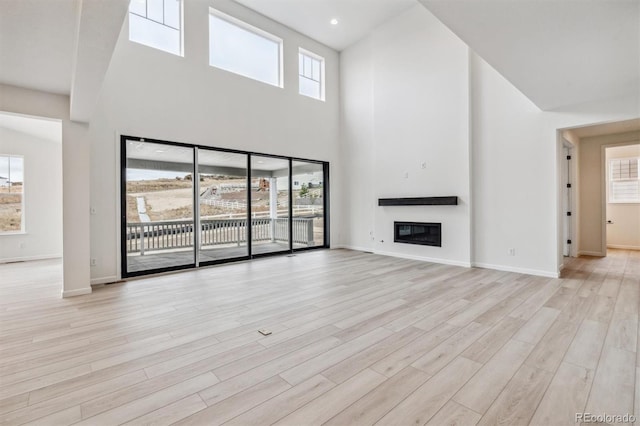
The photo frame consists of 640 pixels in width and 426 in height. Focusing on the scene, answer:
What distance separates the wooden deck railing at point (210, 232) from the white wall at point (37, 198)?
2767 mm

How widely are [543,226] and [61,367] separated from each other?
6.12 metres

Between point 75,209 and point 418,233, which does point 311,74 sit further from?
point 75,209

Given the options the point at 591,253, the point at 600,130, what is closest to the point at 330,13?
the point at 600,130

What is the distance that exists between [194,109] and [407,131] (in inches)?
168

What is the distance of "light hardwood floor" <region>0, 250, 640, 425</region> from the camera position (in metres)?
1.67

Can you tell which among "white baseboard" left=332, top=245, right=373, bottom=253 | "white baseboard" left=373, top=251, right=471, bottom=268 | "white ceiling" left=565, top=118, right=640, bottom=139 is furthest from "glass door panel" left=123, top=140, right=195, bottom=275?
"white ceiling" left=565, top=118, right=640, bottom=139

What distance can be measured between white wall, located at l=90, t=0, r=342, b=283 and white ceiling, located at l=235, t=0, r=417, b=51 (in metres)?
0.27

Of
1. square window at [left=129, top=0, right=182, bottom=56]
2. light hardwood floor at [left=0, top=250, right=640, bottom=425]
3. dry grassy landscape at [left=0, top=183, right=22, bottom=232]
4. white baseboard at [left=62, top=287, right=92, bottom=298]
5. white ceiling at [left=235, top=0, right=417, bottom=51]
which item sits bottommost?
light hardwood floor at [left=0, top=250, right=640, bottom=425]

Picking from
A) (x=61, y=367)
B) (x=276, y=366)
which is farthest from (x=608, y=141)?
(x=61, y=367)

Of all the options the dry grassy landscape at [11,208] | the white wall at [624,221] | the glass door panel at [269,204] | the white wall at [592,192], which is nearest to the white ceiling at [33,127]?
the dry grassy landscape at [11,208]

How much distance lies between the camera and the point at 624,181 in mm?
7336

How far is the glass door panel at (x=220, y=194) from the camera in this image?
567cm

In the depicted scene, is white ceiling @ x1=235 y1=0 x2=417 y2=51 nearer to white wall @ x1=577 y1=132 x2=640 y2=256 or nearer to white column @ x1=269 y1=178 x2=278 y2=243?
white column @ x1=269 y1=178 x2=278 y2=243

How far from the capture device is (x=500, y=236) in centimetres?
517
